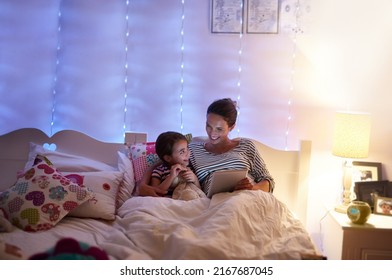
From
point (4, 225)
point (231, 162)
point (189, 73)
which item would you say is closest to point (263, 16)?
point (189, 73)

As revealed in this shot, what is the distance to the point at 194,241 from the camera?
147cm

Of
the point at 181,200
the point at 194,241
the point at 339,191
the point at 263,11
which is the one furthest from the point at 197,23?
the point at 194,241

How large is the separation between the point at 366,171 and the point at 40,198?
1.64 metres

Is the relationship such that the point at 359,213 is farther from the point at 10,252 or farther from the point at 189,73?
the point at 10,252

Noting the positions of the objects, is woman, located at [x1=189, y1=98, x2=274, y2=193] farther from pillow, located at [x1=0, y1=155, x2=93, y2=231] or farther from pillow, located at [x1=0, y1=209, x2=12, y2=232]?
pillow, located at [x1=0, y1=209, x2=12, y2=232]

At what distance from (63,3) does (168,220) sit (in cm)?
146

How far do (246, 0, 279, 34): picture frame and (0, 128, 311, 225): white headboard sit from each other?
0.60 meters

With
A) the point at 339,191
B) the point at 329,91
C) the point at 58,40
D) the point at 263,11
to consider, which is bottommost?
the point at 339,191

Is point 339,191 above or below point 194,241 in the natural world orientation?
below

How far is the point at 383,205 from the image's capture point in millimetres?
2324

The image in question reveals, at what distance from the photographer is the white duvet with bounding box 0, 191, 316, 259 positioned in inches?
59.3

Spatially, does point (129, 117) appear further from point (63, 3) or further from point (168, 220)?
point (168, 220)
